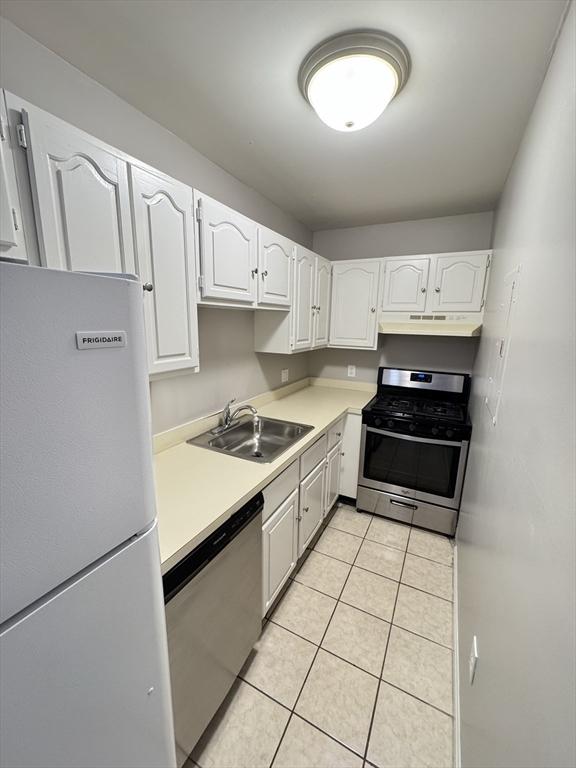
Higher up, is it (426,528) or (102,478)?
(102,478)

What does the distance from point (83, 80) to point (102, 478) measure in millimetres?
1502

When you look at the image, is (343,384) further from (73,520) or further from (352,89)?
(73,520)

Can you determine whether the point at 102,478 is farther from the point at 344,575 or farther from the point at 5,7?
the point at 344,575

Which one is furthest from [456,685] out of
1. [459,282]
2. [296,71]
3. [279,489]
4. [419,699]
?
[296,71]

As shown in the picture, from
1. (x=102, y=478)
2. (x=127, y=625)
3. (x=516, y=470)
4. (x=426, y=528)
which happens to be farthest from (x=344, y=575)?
(x=102, y=478)

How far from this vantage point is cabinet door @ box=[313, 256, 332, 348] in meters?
2.51

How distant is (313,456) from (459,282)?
1.74m

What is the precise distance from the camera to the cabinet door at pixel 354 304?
2.64 m

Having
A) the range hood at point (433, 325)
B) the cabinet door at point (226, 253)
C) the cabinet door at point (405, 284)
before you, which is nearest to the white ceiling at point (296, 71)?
the cabinet door at point (226, 253)

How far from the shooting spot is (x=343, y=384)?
3.14 metres

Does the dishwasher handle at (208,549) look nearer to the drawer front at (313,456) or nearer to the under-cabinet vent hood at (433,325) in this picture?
the drawer front at (313,456)

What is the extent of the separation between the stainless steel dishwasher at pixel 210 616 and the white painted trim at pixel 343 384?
1981 mm

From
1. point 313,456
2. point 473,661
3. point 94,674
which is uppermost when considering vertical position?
point 94,674

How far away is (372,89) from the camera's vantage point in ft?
3.67
